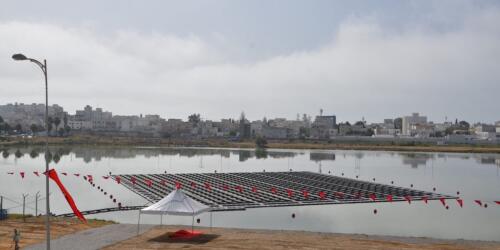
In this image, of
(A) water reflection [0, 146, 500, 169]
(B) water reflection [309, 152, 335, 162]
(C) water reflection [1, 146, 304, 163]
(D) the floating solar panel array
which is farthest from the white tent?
(B) water reflection [309, 152, 335, 162]

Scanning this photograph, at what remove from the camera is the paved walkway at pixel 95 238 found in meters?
19.8

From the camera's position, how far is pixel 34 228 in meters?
23.5

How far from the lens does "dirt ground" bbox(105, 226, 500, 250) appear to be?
2042 centimetres

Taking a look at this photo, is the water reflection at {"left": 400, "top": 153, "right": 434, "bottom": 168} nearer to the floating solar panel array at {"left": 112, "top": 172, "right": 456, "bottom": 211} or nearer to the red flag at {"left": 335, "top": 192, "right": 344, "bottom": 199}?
the floating solar panel array at {"left": 112, "top": 172, "right": 456, "bottom": 211}

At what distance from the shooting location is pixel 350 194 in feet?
151

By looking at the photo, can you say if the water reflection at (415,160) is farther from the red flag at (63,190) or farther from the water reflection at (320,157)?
the red flag at (63,190)

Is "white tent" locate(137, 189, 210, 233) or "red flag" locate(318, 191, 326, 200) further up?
"white tent" locate(137, 189, 210, 233)

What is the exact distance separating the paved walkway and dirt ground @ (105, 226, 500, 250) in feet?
2.18

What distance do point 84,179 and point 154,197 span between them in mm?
17043

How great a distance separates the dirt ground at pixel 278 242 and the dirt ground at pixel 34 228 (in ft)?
11.4

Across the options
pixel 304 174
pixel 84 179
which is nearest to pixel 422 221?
pixel 304 174

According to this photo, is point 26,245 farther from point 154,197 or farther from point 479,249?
point 154,197

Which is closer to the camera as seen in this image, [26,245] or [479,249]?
[26,245]

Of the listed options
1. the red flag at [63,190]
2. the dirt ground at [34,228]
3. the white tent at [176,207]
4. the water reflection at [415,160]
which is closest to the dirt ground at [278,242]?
the white tent at [176,207]
